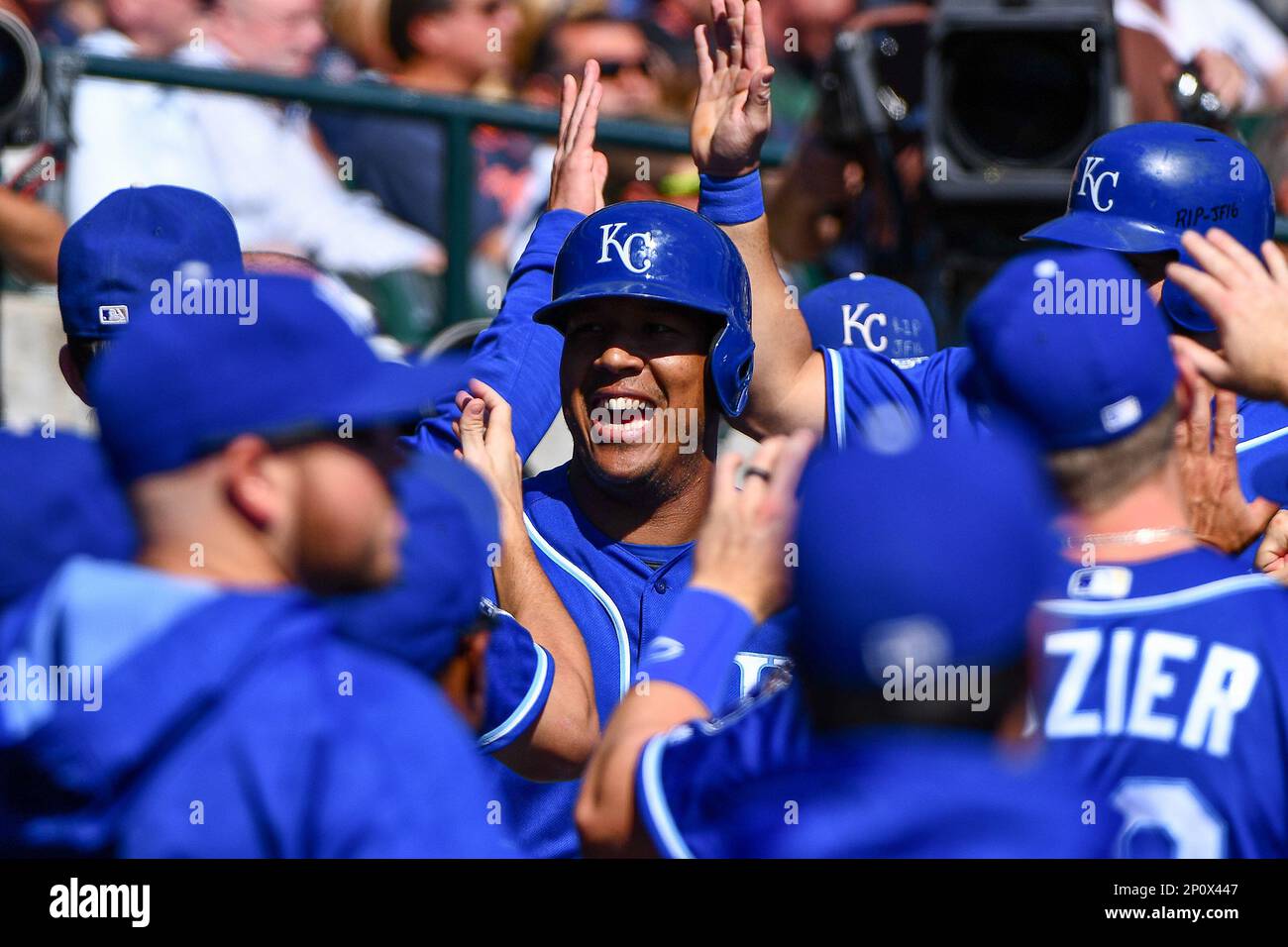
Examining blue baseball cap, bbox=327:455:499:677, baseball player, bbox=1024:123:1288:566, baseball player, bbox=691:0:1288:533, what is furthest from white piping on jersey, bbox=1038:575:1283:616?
baseball player, bbox=1024:123:1288:566

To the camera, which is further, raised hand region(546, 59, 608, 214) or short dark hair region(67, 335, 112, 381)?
raised hand region(546, 59, 608, 214)

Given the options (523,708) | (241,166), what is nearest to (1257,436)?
(523,708)

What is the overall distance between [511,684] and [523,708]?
50 mm

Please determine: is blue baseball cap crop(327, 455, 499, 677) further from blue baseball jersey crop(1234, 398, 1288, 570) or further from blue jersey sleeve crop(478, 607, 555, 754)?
blue baseball jersey crop(1234, 398, 1288, 570)

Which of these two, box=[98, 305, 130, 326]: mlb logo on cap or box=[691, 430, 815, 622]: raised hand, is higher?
box=[98, 305, 130, 326]: mlb logo on cap

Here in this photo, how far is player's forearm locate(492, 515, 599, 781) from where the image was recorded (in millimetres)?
2824

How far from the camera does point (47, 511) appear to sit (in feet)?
7.77

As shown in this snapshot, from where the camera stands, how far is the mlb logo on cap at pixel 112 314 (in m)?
3.06

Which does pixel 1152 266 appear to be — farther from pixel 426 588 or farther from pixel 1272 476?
pixel 426 588

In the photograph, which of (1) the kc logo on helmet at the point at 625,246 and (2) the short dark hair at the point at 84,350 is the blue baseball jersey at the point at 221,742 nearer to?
(2) the short dark hair at the point at 84,350

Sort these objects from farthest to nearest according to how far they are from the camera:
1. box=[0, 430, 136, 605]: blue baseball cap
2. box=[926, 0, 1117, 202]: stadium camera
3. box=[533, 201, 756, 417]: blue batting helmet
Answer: box=[926, 0, 1117, 202]: stadium camera < box=[533, 201, 756, 417]: blue batting helmet < box=[0, 430, 136, 605]: blue baseball cap

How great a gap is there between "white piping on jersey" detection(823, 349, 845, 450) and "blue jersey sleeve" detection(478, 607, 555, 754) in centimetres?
96
